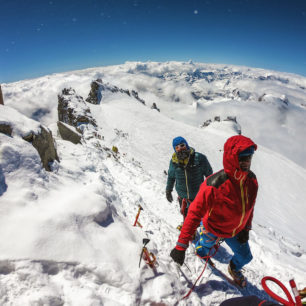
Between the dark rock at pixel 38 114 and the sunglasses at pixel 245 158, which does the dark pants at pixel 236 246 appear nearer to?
the sunglasses at pixel 245 158

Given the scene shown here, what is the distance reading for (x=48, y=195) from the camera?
3.76 meters

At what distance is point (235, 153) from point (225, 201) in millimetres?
876

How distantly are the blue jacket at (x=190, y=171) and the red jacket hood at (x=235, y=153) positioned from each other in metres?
1.83

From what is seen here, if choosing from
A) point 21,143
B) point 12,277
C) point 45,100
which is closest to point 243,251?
point 12,277

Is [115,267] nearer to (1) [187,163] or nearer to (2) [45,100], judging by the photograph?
(1) [187,163]

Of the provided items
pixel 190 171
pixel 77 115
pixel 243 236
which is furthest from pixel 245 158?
pixel 77 115

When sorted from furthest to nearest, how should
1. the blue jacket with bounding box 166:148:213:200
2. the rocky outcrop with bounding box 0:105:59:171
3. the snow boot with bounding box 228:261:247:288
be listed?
1. the blue jacket with bounding box 166:148:213:200
2. the rocky outcrop with bounding box 0:105:59:171
3. the snow boot with bounding box 228:261:247:288

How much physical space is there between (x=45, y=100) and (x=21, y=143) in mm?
187994

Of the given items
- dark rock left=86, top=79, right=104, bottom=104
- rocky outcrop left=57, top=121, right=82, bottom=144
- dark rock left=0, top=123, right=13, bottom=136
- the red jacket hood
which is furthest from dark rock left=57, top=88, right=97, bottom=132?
the red jacket hood

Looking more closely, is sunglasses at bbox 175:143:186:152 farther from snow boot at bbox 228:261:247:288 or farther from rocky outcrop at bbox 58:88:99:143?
rocky outcrop at bbox 58:88:99:143

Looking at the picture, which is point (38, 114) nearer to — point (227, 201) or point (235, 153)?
point (227, 201)

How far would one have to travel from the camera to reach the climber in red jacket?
2637mm

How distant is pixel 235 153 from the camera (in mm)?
2570

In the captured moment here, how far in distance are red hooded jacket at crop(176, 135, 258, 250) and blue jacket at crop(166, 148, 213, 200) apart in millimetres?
1607
